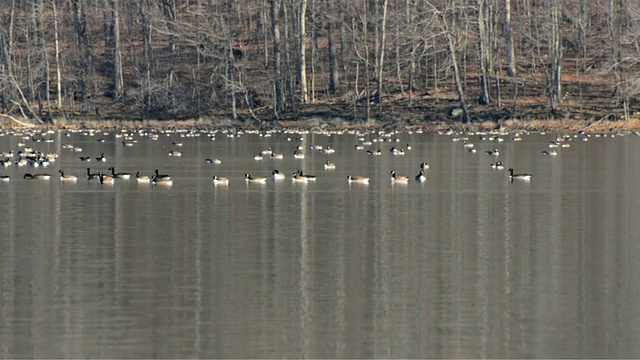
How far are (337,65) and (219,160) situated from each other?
3685cm

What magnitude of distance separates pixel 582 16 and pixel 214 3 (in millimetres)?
27492

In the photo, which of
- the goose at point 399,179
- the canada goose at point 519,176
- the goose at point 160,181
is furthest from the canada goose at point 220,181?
the canada goose at point 519,176

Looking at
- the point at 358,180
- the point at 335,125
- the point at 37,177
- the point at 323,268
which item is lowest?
the point at 323,268

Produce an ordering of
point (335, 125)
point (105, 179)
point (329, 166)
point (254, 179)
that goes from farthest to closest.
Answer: point (335, 125), point (329, 166), point (105, 179), point (254, 179)

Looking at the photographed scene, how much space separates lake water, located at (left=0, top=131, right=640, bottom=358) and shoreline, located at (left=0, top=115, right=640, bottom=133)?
26.4 metres

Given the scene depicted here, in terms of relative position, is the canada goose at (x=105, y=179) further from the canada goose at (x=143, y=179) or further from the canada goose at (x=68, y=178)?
the canada goose at (x=68, y=178)

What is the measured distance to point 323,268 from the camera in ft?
61.3

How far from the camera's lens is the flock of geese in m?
34.5

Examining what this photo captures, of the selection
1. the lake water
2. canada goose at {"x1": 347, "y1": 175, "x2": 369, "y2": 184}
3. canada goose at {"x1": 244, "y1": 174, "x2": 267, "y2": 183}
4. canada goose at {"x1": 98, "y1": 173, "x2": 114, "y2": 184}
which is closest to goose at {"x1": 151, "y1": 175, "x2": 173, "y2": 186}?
the lake water

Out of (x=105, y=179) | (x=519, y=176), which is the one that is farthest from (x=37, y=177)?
(x=519, y=176)

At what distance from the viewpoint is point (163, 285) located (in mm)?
17234

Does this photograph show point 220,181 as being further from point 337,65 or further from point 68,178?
point 337,65

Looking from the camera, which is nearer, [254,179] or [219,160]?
[254,179]

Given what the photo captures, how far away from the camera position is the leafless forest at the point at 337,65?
6694cm
